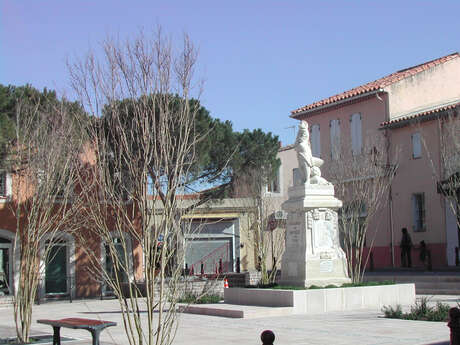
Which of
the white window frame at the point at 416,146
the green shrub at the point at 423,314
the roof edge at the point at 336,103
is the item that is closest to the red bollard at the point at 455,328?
the green shrub at the point at 423,314

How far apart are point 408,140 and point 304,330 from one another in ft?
75.2

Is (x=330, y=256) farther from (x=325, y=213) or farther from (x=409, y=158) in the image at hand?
(x=409, y=158)

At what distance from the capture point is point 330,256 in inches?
725

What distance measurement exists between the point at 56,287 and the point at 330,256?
14.7 meters

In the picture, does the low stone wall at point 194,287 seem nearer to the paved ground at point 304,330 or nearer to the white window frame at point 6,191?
the paved ground at point 304,330

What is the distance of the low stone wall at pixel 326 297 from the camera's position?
1700cm

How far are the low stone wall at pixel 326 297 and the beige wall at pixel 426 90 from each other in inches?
732

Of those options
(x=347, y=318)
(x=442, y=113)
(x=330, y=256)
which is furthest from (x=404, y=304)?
(x=442, y=113)

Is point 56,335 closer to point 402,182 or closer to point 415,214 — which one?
point 415,214

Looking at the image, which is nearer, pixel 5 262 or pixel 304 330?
pixel 304 330

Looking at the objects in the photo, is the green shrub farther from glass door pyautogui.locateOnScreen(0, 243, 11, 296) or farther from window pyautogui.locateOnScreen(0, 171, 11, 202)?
glass door pyautogui.locateOnScreen(0, 243, 11, 296)

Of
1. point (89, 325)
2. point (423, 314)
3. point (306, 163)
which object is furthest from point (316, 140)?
point (89, 325)

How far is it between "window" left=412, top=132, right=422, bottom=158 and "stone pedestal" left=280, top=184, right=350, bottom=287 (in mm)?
16570

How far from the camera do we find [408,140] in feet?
114
